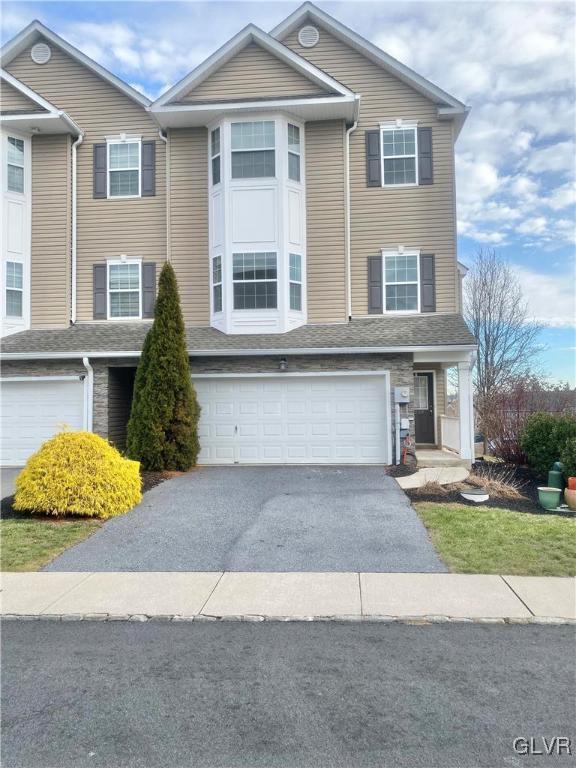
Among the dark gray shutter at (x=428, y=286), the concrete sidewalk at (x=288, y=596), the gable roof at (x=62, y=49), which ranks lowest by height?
the concrete sidewalk at (x=288, y=596)

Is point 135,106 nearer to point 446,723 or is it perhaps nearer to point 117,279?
point 117,279

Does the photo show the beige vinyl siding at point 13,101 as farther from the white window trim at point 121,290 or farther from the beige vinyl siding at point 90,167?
the white window trim at point 121,290

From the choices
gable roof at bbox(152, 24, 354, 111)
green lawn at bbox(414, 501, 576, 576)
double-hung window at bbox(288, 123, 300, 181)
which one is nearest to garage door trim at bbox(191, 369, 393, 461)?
green lawn at bbox(414, 501, 576, 576)

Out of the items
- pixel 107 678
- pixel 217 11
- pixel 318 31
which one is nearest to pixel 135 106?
pixel 217 11

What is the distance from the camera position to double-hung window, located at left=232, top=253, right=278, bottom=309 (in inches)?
542

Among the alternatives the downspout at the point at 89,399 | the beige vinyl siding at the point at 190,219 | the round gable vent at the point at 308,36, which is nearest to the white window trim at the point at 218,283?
the beige vinyl siding at the point at 190,219

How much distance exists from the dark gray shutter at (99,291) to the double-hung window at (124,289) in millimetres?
144

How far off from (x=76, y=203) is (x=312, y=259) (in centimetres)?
682

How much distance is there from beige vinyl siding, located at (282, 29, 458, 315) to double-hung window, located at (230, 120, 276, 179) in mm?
2350

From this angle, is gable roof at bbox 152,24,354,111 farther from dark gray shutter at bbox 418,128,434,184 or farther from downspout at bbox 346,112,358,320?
dark gray shutter at bbox 418,128,434,184

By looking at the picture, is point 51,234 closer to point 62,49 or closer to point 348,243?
point 62,49

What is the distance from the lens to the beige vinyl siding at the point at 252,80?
544 inches

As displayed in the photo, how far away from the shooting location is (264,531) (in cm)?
754

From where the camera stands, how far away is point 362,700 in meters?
3.45
